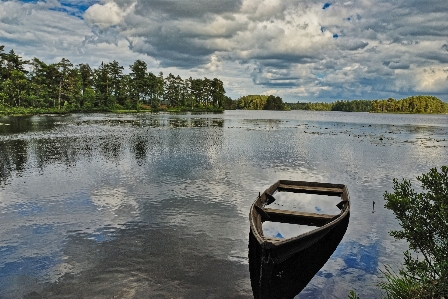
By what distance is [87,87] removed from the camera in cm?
14550

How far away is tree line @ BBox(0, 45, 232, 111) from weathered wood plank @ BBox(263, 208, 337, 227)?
10673 centimetres

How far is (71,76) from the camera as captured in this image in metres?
129

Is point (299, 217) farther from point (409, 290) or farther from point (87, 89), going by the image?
point (87, 89)

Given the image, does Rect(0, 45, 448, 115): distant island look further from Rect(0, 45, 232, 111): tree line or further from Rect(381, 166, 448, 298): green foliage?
Rect(381, 166, 448, 298): green foliage

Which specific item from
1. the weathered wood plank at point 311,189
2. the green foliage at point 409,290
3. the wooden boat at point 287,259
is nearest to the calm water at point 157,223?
the wooden boat at point 287,259

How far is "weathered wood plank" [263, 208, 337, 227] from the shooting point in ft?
44.7

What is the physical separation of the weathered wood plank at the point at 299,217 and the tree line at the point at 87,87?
106725mm

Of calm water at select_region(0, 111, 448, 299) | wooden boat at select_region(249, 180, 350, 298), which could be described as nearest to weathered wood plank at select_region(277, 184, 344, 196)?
calm water at select_region(0, 111, 448, 299)

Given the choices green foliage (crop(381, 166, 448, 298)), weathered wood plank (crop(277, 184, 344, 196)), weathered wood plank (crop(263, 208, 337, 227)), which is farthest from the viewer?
weathered wood plank (crop(277, 184, 344, 196))

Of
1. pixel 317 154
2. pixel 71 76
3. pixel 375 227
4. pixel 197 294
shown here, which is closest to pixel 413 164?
pixel 317 154

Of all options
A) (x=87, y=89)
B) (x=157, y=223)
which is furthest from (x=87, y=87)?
(x=157, y=223)

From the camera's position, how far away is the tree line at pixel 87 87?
109 m

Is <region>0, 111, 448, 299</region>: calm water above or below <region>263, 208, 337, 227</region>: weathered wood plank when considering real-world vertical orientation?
below

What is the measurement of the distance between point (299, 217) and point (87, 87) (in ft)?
492
